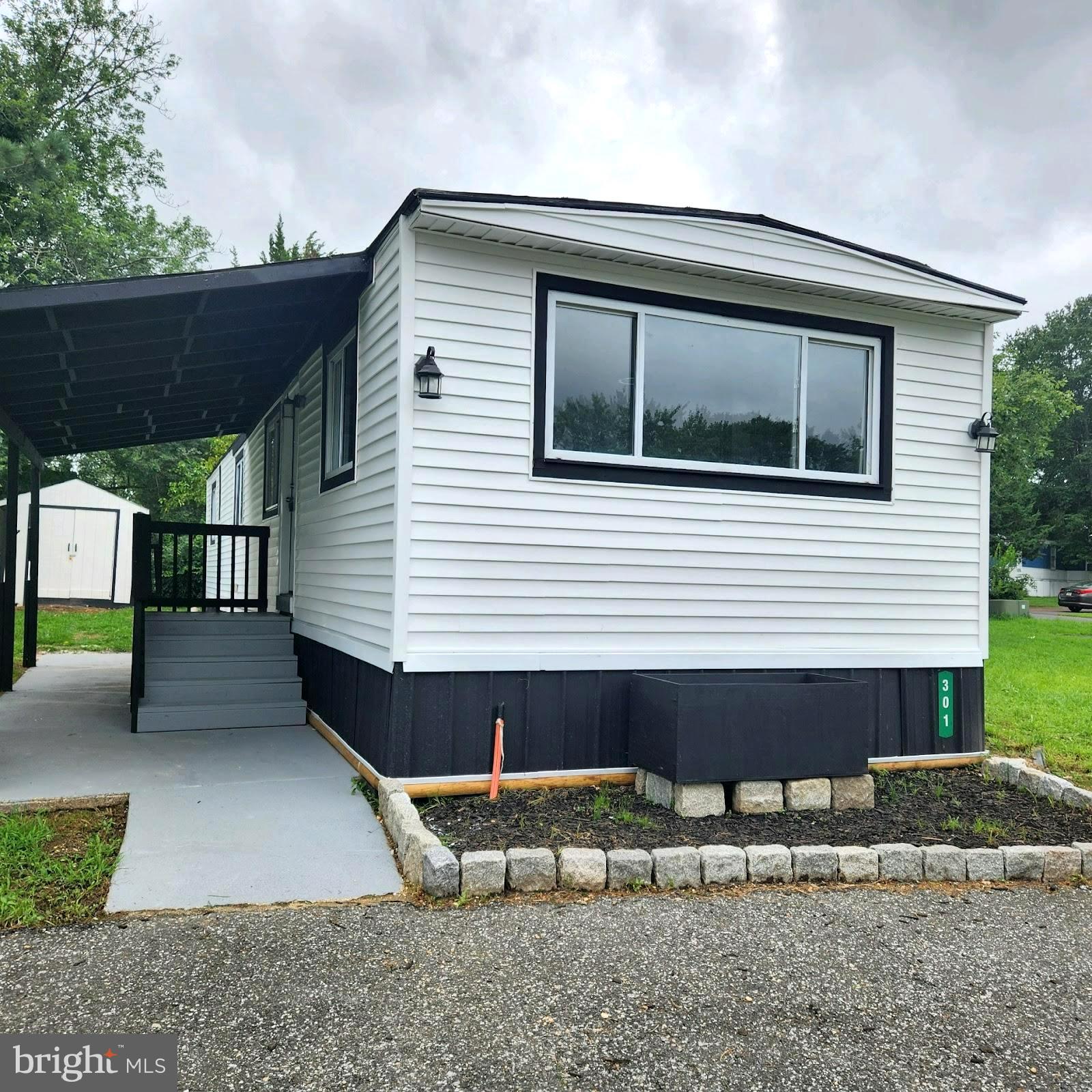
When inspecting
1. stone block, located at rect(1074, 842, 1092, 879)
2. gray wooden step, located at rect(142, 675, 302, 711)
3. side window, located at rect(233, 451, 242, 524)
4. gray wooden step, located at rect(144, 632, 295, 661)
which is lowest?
stone block, located at rect(1074, 842, 1092, 879)

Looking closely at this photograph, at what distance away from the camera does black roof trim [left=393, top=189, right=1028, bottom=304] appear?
4.40 m

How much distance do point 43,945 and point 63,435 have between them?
660 centimetres

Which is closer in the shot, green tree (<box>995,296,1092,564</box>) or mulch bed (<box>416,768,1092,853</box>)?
mulch bed (<box>416,768,1092,853</box>)

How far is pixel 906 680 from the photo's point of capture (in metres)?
5.68

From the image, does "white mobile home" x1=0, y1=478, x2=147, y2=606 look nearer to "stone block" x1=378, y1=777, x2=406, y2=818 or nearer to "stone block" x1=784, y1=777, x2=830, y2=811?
"stone block" x1=378, y1=777, x2=406, y2=818

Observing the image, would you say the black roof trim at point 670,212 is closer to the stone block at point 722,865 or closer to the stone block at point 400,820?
the stone block at point 400,820

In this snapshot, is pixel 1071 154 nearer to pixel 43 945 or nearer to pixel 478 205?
pixel 478 205

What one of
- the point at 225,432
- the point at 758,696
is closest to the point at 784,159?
the point at 225,432

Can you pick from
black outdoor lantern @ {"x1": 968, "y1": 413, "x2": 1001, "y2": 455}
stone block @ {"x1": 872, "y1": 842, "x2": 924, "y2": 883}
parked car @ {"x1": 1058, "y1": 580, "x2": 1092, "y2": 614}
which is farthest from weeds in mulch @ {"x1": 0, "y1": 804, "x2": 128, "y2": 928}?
parked car @ {"x1": 1058, "y1": 580, "x2": 1092, "y2": 614}

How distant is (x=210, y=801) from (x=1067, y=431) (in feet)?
156

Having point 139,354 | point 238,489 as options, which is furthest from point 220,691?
point 238,489

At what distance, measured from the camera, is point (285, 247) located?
28609 mm

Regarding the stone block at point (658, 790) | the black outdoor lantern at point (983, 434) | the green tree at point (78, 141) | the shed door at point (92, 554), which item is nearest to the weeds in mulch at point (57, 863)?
the stone block at point (658, 790)

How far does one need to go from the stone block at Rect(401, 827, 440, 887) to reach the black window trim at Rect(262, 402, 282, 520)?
18.0ft
